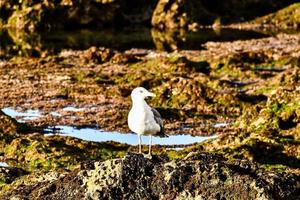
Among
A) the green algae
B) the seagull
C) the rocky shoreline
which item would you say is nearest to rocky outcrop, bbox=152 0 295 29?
the rocky shoreline

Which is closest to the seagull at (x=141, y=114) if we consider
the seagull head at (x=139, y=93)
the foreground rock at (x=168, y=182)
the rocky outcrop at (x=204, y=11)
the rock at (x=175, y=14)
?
the seagull head at (x=139, y=93)

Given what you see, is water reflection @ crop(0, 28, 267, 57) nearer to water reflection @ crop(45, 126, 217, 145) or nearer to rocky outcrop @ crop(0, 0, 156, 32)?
rocky outcrop @ crop(0, 0, 156, 32)

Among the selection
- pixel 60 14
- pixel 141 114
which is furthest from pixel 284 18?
pixel 141 114

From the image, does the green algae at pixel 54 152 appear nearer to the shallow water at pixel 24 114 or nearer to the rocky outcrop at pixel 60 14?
the shallow water at pixel 24 114

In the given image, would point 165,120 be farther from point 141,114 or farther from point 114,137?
point 141,114

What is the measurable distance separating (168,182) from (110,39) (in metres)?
78.9

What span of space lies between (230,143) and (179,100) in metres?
13.8

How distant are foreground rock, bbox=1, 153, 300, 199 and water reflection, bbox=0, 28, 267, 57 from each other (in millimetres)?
56991

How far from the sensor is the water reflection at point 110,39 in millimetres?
76750

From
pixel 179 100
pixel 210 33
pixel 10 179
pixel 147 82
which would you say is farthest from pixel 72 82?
pixel 210 33

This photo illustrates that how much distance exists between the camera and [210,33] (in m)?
97.7

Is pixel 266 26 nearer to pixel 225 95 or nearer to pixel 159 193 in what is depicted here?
pixel 225 95

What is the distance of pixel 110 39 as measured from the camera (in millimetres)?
90250

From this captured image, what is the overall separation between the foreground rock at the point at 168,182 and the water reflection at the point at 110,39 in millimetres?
56991
